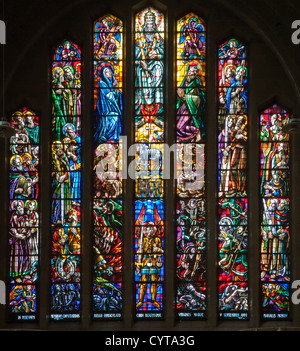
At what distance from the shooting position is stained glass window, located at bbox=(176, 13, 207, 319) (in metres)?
17.6

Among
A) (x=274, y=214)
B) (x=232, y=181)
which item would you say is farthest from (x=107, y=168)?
(x=274, y=214)

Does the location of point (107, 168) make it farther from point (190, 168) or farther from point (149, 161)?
point (190, 168)

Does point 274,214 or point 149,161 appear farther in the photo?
point 149,161

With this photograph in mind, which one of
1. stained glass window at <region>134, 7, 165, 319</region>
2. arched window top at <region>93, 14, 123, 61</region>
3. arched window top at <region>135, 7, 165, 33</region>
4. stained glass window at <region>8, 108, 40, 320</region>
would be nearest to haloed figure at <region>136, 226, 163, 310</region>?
stained glass window at <region>134, 7, 165, 319</region>

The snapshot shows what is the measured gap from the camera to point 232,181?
58.5 feet

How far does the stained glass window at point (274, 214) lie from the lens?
1750 cm

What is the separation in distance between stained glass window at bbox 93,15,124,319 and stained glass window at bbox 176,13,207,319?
1.29 metres

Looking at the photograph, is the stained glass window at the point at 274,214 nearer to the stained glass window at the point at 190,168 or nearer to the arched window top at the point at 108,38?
the stained glass window at the point at 190,168

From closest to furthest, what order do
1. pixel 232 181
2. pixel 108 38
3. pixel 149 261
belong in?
pixel 149 261
pixel 232 181
pixel 108 38

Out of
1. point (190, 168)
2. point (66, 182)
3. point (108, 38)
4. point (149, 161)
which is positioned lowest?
point (66, 182)

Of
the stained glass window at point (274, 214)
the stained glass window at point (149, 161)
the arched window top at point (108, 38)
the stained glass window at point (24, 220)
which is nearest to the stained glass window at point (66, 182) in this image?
the stained glass window at point (24, 220)

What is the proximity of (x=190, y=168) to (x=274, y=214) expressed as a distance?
2090 millimetres

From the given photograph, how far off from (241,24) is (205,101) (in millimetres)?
1897

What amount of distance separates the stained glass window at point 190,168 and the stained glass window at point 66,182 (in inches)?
87.2
